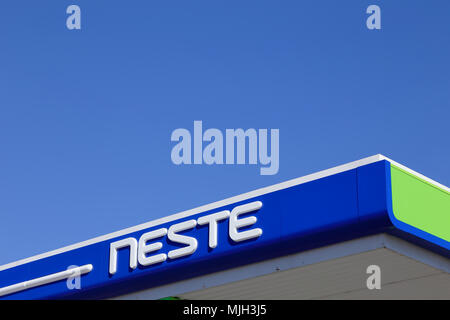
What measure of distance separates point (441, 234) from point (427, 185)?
83 cm

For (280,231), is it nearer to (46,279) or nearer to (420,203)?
(420,203)

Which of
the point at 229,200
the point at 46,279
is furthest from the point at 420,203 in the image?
the point at 46,279

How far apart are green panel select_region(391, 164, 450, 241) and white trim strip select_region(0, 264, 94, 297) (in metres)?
6.48

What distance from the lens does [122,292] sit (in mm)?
15484

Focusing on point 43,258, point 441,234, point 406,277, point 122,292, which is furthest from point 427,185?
point 43,258

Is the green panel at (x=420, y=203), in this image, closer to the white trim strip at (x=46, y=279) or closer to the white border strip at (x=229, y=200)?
the white border strip at (x=229, y=200)

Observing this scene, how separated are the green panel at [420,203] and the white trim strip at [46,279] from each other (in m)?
6.48

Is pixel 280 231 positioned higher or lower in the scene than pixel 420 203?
lower

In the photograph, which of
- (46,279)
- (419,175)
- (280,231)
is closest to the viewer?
(419,175)

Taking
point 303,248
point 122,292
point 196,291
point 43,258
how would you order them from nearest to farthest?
point 303,248
point 196,291
point 122,292
point 43,258

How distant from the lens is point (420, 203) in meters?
12.8

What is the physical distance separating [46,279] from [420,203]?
7.85 metres

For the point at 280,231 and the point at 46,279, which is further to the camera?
the point at 46,279
